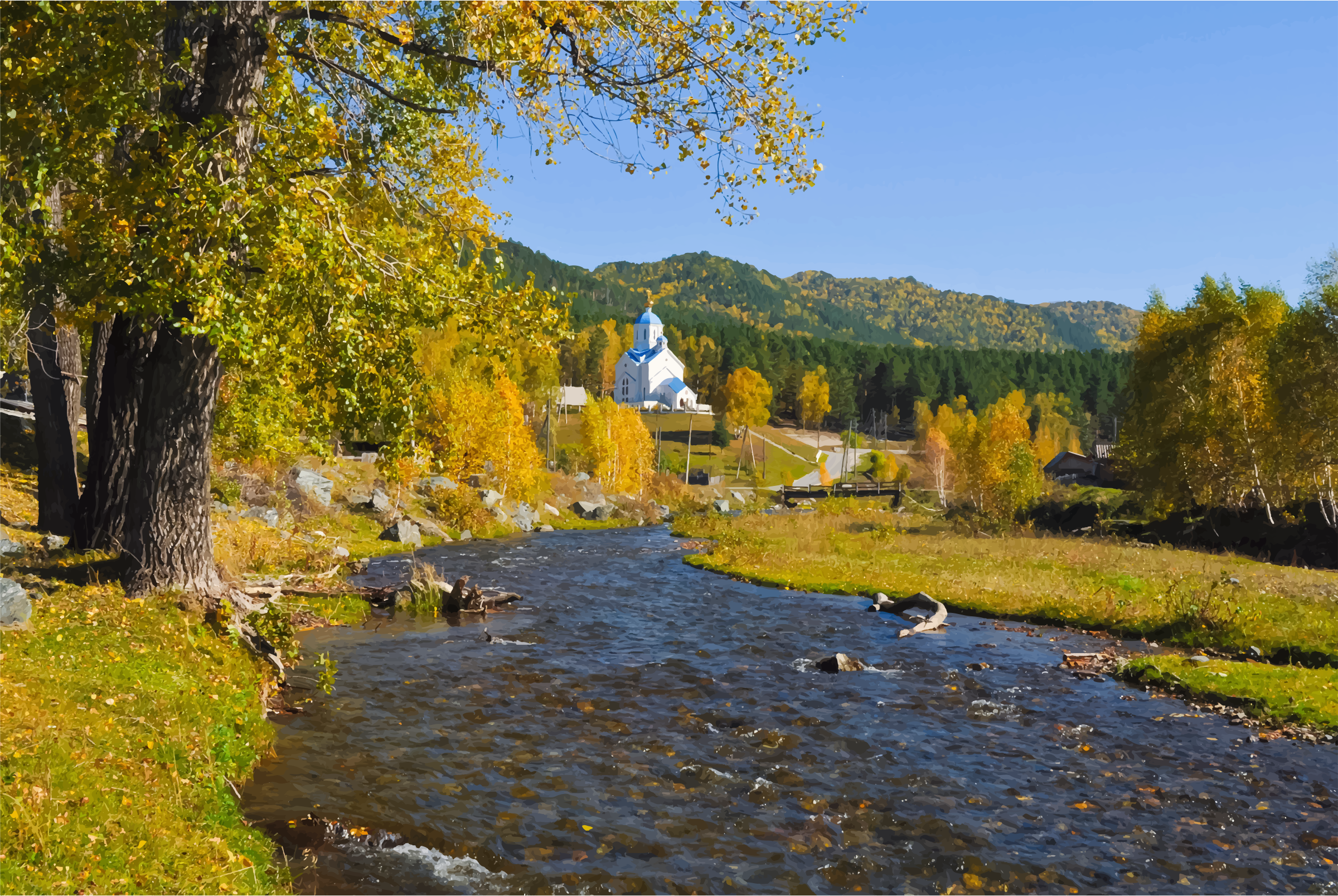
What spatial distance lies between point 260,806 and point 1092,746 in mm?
11098

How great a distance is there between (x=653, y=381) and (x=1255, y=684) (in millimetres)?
164303

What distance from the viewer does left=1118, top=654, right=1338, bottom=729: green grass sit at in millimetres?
13375

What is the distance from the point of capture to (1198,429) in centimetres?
4453

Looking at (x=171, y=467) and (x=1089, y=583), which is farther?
(x=1089, y=583)

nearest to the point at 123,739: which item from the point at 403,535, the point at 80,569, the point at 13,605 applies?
the point at 13,605

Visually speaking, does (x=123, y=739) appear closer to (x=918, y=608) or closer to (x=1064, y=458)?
(x=918, y=608)

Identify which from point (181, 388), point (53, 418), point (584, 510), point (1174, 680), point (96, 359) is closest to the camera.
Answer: point (181, 388)

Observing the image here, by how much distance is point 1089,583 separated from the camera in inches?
1070

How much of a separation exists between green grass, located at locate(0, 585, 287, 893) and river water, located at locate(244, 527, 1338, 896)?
0.76 metres

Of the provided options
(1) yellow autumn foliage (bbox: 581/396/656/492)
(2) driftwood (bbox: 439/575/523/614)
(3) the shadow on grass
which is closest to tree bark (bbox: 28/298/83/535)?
(3) the shadow on grass

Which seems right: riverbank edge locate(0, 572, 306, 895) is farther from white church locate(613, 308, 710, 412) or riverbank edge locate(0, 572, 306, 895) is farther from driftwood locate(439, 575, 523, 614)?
white church locate(613, 308, 710, 412)

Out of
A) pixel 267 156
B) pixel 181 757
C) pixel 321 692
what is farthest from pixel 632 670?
pixel 267 156

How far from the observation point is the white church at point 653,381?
175m

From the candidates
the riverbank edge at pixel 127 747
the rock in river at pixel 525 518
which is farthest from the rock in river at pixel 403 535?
the riverbank edge at pixel 127 747
